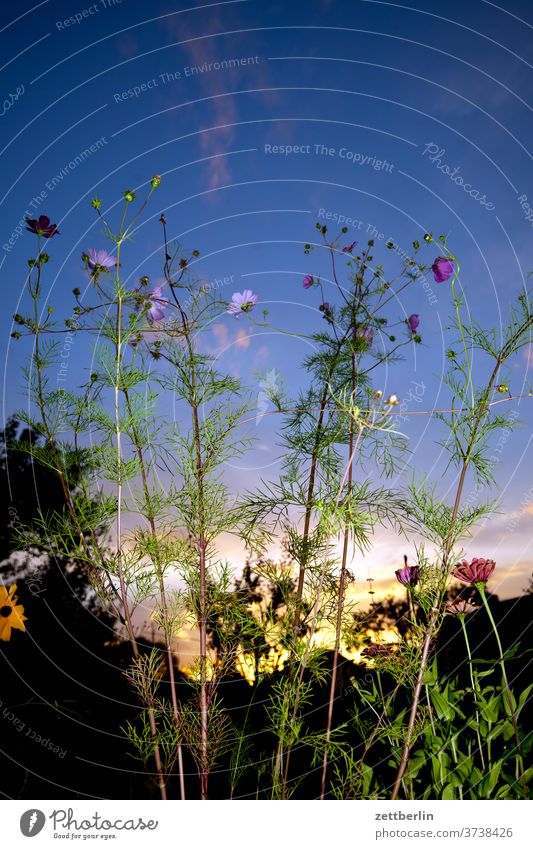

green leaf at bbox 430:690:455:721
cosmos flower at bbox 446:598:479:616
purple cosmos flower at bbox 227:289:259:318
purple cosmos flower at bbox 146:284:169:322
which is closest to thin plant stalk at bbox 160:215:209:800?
purple cosmos flower at bbox 146:284:169:322

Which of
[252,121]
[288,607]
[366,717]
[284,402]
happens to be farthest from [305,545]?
[252,121]

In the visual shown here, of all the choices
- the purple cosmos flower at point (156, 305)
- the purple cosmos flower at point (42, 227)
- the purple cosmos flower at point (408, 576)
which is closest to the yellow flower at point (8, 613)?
the purple cosmos flower at point (156, 305)

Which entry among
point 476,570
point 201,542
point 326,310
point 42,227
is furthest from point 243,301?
point 476,570

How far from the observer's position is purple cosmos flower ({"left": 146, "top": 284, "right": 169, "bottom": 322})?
5.44 ft

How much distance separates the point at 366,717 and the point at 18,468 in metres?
2.28

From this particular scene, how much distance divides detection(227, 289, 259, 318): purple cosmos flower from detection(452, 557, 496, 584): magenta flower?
3.35 ft

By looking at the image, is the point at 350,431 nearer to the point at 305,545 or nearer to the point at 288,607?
the point at 305,545

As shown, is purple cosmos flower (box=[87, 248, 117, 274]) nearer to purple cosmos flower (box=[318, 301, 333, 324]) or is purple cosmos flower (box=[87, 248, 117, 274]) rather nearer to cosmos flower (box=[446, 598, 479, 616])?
purple cosmos flower (box=[318, 301, 333, 324])

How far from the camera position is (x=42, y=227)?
5.31 ft

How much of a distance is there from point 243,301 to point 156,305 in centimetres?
28

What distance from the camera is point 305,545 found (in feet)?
5.58

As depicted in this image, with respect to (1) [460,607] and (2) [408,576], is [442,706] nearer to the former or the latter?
(1) [460,607]
